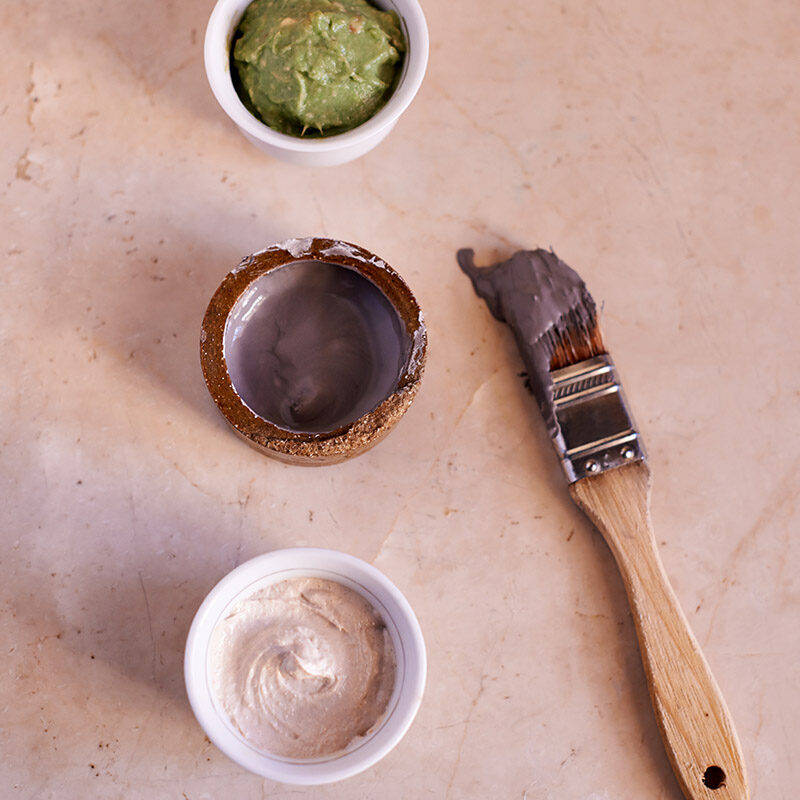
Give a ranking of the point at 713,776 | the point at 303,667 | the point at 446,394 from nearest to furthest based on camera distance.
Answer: the point at 303,667, the point at 713,776, the point at 446,394

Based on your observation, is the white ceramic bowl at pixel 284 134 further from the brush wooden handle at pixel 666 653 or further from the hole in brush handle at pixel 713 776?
the hole in brush handle at pixel 713 776

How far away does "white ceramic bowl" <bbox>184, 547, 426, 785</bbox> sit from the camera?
1.05m

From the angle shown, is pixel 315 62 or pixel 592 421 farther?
pixel 592 421

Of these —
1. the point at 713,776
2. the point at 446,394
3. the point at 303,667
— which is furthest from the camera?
the point at 446,394

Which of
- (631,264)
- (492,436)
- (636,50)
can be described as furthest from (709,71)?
(492,436)

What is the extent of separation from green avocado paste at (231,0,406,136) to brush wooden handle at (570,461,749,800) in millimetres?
645

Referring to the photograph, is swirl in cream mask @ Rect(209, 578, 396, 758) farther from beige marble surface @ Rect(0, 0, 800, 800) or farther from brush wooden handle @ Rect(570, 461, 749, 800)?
brush wooden handle @ Rect(570, 461, 749, 800)

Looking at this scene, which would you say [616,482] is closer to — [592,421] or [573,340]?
[592,421]

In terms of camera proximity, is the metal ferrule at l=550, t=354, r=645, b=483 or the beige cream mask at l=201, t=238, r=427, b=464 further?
the metal ferrule at l=550, t=354, r=645, b=483

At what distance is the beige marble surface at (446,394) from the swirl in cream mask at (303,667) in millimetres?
145

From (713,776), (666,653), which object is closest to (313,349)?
(666,653)

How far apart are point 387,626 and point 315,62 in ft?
2.52

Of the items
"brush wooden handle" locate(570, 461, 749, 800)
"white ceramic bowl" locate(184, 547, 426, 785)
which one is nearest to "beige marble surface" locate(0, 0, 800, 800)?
"brush wooden handle" locate(570, 461, 749, 800)

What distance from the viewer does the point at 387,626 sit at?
1.13m
